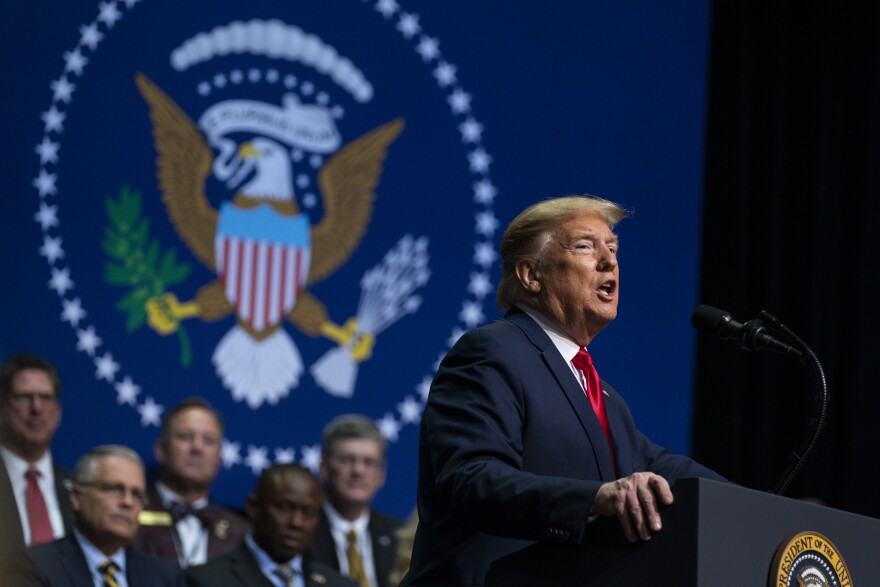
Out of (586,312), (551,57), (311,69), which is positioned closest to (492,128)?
(551,57)

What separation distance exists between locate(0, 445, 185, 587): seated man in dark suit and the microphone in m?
2.96

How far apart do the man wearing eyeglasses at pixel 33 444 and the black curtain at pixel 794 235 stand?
3.34 metres

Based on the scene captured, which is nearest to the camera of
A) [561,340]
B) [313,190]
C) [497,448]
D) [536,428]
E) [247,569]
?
[497,448]

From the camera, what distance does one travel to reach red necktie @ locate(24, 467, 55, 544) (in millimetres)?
5121

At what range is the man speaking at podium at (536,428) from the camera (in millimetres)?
2074

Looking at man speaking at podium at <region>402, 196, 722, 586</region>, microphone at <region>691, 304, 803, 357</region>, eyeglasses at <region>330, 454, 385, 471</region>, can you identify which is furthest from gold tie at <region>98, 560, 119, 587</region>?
microphone at <region>691, 304, 803, 357</region>

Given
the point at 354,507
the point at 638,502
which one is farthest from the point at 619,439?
the point at 354,507

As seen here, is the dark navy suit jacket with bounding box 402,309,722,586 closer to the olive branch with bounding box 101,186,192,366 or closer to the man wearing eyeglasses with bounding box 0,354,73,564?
the man wearing eyeglasses with bounding box 0,354,73,564

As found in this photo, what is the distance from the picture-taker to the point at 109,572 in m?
4.91

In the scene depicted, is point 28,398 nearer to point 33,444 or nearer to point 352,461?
point 33,444

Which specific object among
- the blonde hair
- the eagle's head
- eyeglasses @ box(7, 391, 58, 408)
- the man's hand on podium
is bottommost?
eyeglasses @ box(7, 391, 58, 408)

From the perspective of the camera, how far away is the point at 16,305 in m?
5.27

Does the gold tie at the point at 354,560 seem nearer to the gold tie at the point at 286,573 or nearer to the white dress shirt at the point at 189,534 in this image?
the gold tie at the point at 286,573

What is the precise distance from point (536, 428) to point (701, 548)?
0.52 metres
